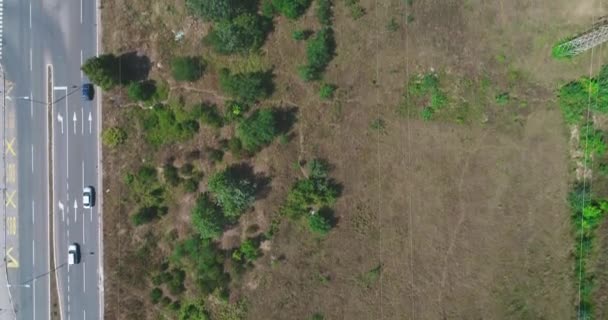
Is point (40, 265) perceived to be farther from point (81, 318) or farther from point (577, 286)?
point (577, 286)

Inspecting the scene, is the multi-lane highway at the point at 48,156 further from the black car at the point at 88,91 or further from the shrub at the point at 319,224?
the shrub at the point at 319,224

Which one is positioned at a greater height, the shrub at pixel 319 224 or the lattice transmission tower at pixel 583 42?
the lattice transmission tower at pixel 583 42

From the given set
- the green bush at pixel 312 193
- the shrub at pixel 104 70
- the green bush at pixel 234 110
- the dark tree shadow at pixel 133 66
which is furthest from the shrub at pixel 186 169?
the shrub at pixel 104 70

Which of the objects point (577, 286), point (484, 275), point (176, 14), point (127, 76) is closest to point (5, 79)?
point (127, 76)

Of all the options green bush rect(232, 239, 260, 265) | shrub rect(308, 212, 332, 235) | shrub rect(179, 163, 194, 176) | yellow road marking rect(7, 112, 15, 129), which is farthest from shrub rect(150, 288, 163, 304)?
yellow road marking rect(7, 112, 15, 129)

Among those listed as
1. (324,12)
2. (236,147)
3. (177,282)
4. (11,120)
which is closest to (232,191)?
(236,147)

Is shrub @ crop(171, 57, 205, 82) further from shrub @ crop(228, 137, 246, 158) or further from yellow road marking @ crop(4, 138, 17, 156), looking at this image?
yellow road marking @ crop(4, 138, 17, 156)
